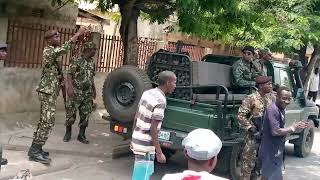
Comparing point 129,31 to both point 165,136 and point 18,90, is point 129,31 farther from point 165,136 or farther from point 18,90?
point 165,136

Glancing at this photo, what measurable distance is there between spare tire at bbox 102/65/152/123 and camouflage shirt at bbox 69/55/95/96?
0.83m

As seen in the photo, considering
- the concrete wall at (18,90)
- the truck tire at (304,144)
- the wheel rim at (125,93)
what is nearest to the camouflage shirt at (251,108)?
the wheel rim at (125,93)

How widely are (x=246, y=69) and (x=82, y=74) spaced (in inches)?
100

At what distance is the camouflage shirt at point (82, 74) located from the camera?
8.05m

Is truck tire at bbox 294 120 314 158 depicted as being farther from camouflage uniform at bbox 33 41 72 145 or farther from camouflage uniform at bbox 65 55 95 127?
camouflage uniform at bbox 33 41 72 145

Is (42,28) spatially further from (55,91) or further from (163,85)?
(163,85)

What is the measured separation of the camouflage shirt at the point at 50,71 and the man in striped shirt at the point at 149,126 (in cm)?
A: 187

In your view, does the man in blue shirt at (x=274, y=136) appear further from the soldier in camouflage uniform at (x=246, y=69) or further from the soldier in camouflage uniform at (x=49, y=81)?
the soldier in camouflage uniform at (x=49, y=81)

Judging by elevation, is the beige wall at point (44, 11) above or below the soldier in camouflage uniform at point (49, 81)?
above

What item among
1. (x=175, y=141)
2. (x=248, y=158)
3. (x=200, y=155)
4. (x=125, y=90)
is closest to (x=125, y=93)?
(x=125, y=90)

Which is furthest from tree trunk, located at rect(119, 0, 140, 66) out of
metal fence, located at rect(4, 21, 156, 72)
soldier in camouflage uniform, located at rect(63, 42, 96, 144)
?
metal fence, located at rect(4, 21, 156, 72)

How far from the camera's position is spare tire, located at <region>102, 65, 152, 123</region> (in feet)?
22.7

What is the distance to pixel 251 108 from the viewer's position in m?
6.50

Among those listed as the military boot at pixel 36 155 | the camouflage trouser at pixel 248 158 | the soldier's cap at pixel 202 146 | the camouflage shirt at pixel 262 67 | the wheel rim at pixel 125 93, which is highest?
the camouflage shirt at pixel 262 67
